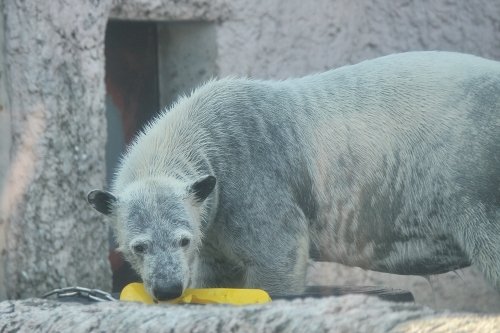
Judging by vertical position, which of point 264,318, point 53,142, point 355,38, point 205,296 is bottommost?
point 205,296

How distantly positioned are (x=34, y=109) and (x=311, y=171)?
1.85m

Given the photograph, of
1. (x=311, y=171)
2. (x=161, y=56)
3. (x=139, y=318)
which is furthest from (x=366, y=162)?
(x=161, y=56)

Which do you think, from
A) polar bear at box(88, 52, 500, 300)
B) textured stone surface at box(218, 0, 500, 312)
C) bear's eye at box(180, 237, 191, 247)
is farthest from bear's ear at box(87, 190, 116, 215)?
textured stone surface at box(218, 0, 500, 312)

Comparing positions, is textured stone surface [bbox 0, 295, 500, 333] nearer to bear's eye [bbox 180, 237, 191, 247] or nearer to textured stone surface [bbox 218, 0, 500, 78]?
bear's eye [bbox 180, 237, 191, 247]

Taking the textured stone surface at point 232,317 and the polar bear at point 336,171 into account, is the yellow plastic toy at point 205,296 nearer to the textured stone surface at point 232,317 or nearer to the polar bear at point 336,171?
the polar bear at point 336,171

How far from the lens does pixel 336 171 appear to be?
445 centimetres

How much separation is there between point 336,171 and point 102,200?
98cm

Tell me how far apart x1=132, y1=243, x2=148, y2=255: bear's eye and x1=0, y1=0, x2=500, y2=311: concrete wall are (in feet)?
5.79

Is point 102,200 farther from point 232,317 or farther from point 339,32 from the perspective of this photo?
point 339,32

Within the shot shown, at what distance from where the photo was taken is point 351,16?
6.69m

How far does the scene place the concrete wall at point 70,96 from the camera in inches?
220

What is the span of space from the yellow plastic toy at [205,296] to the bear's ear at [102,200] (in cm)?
33

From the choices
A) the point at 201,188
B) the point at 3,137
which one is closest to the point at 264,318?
the point at 201,188

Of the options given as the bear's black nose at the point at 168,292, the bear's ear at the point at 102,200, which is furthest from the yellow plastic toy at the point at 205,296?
the bear's ear at the point at 102,200
